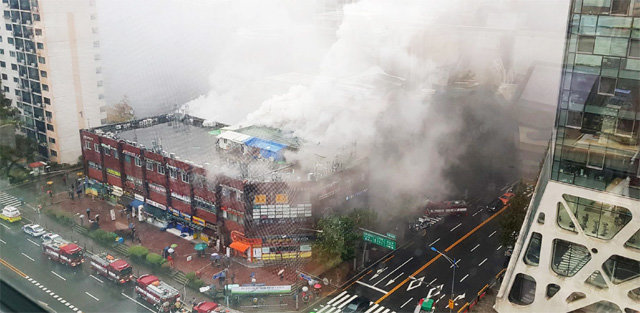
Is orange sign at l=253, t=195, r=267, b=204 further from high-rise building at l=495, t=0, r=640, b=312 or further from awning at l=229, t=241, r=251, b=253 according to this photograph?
high-rise building at l=495, t=0, r=640, b=312

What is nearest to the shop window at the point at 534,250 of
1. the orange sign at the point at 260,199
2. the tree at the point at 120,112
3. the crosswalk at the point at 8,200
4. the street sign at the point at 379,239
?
the street sign at the point at 379,239

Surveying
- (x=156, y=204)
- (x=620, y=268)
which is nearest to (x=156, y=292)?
(x=156, y=204)

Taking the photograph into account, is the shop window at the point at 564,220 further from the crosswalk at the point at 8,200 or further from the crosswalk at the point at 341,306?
the crosswalk at the point at 8,200

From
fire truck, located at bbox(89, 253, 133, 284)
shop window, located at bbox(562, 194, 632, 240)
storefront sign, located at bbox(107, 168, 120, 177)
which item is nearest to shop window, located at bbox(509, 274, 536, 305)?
shop window, located at bbox(562, 194, 632, 240)

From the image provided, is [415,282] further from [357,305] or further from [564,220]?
[564,220]

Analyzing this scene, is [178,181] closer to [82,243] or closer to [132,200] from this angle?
[132,200]
